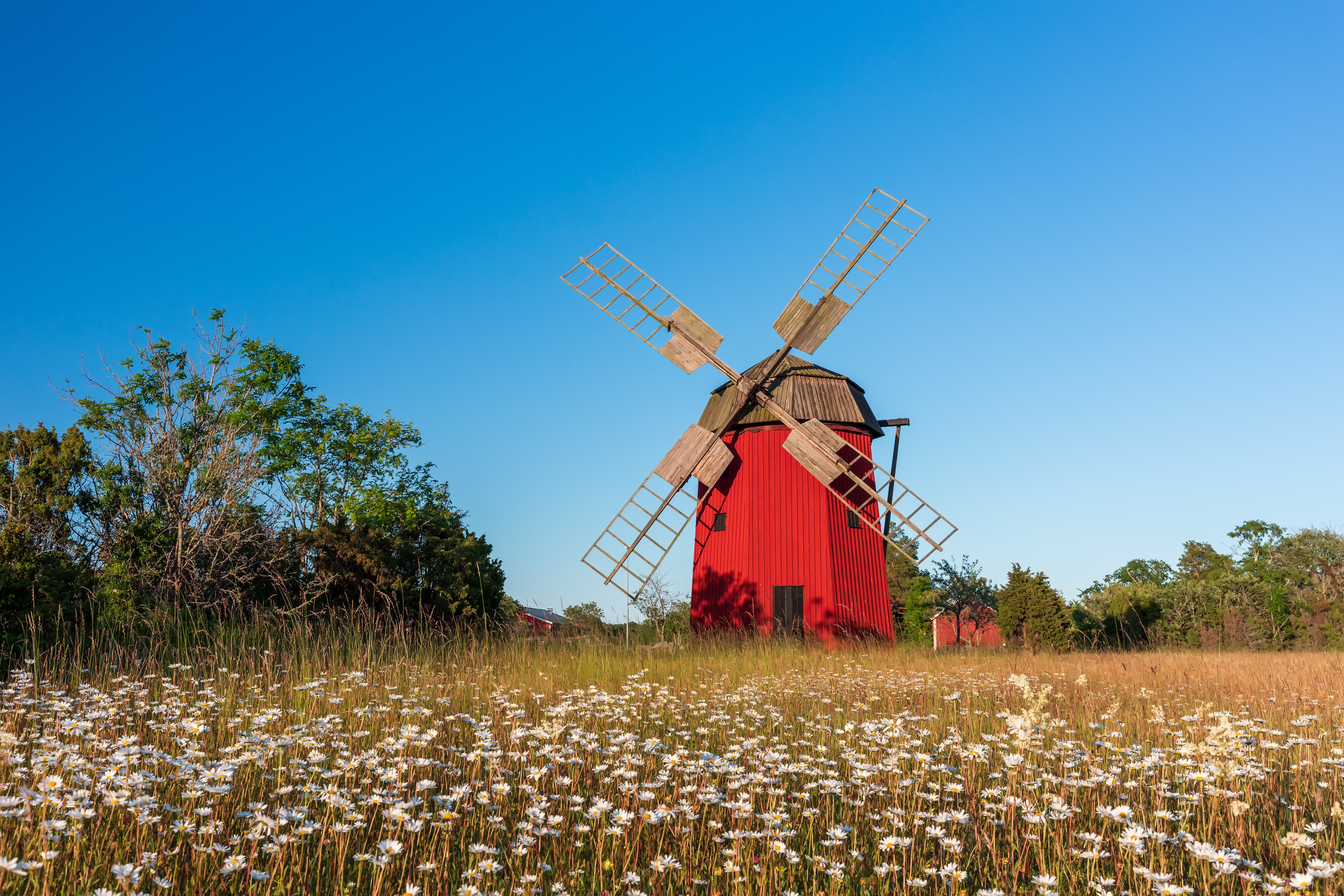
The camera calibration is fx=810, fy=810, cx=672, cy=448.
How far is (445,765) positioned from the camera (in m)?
5.05

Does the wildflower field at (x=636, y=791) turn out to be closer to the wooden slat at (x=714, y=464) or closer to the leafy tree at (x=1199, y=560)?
the wooden slat at (x=714, y=464)

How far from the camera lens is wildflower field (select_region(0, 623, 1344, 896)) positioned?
3.34 metres

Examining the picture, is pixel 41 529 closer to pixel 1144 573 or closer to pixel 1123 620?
pixel 1123 620

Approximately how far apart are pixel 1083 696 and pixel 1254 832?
4937 mm

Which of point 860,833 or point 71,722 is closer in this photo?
point 860,833

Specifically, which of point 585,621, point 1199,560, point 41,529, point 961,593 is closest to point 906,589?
point 961,593

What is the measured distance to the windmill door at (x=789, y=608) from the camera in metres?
18.8

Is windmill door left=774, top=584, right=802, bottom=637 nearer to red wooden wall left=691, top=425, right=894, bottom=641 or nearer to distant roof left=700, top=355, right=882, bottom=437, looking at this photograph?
red wooden wall left=691, top=425, right=894, bottom=641

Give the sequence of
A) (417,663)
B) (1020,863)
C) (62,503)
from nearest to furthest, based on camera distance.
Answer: (1020,863), (417,663), (62,503)

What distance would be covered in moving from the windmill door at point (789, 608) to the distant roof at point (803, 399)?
4.10 m

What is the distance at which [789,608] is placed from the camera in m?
19.1

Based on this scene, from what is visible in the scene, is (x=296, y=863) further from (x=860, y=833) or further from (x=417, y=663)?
(x=417, y=663)

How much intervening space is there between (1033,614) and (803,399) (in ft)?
26.7

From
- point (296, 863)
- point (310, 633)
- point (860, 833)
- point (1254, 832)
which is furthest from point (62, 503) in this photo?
point (1254, 832)
